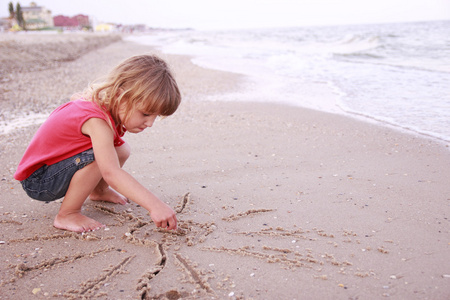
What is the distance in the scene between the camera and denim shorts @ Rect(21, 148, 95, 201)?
2102 mm

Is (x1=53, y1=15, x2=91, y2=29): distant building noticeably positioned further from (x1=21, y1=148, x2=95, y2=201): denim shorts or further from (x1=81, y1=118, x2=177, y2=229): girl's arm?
(x1=81, y1=118, x2=177, y2=229): girl's arm

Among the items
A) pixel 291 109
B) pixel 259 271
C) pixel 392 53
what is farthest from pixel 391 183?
pixel 392 53

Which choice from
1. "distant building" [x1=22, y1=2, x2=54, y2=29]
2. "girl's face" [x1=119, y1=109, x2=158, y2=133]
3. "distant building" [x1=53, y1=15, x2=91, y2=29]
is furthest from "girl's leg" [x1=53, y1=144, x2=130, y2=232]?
"distant building" [x1=53, y1=15, x2=91, y2=29]

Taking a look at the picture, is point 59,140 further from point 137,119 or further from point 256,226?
point 256,226

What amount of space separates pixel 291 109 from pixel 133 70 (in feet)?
12.3

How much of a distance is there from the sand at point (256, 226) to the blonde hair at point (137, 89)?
0.79 meters

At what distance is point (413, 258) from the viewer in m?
1.87

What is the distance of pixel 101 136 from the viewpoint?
1.97 m

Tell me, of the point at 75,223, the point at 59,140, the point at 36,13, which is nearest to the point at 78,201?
the point at 75,223

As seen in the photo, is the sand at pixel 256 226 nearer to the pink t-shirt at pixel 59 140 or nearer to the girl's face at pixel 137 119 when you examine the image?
the pink t-shirt at pixel 59 140

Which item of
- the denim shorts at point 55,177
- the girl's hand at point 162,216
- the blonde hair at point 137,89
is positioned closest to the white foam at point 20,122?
the denim shorts at point 55,177

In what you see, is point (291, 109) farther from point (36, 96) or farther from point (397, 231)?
point (36, 96)

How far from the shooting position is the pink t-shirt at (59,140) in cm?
202

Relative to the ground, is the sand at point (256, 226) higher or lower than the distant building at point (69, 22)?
lower
